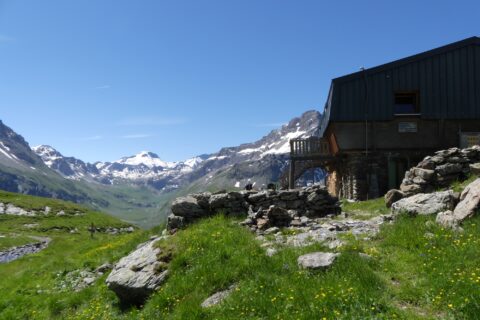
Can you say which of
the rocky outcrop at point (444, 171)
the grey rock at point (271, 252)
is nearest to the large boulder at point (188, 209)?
the grey rock at point (271, 252)

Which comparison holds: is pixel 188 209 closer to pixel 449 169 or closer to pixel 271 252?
pixel 271 252

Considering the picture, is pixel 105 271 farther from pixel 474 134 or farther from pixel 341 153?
pixel 474 134

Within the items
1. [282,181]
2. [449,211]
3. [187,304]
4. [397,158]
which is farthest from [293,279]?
[282,181]

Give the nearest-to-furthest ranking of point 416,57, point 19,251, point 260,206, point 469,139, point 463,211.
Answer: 1. point 463,211
2. point 260,206
3. point 469,139
4. point 416,57
5. point 19,251

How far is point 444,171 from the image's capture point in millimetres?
20203

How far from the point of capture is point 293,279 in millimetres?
10578

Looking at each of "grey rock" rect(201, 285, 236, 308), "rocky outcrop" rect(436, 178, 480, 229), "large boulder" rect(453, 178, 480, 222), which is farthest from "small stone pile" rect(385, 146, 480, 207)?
"grey rock" rect(201, 285, 236, 308)

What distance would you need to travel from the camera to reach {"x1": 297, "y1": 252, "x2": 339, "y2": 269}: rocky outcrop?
35.6 ft

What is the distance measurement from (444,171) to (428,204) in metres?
6.76

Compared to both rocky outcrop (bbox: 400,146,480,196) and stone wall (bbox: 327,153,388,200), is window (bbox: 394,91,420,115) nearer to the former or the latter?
stone wall (bbox: 327,153,388,200)

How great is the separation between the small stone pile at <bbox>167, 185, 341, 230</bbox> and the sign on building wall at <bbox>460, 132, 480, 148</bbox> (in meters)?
20.6

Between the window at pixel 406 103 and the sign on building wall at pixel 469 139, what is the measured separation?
4209 mm

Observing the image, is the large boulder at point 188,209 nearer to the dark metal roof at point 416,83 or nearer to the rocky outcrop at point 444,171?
the rocky outcrop at point 444,171

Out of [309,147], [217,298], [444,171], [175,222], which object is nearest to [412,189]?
[444,171]
